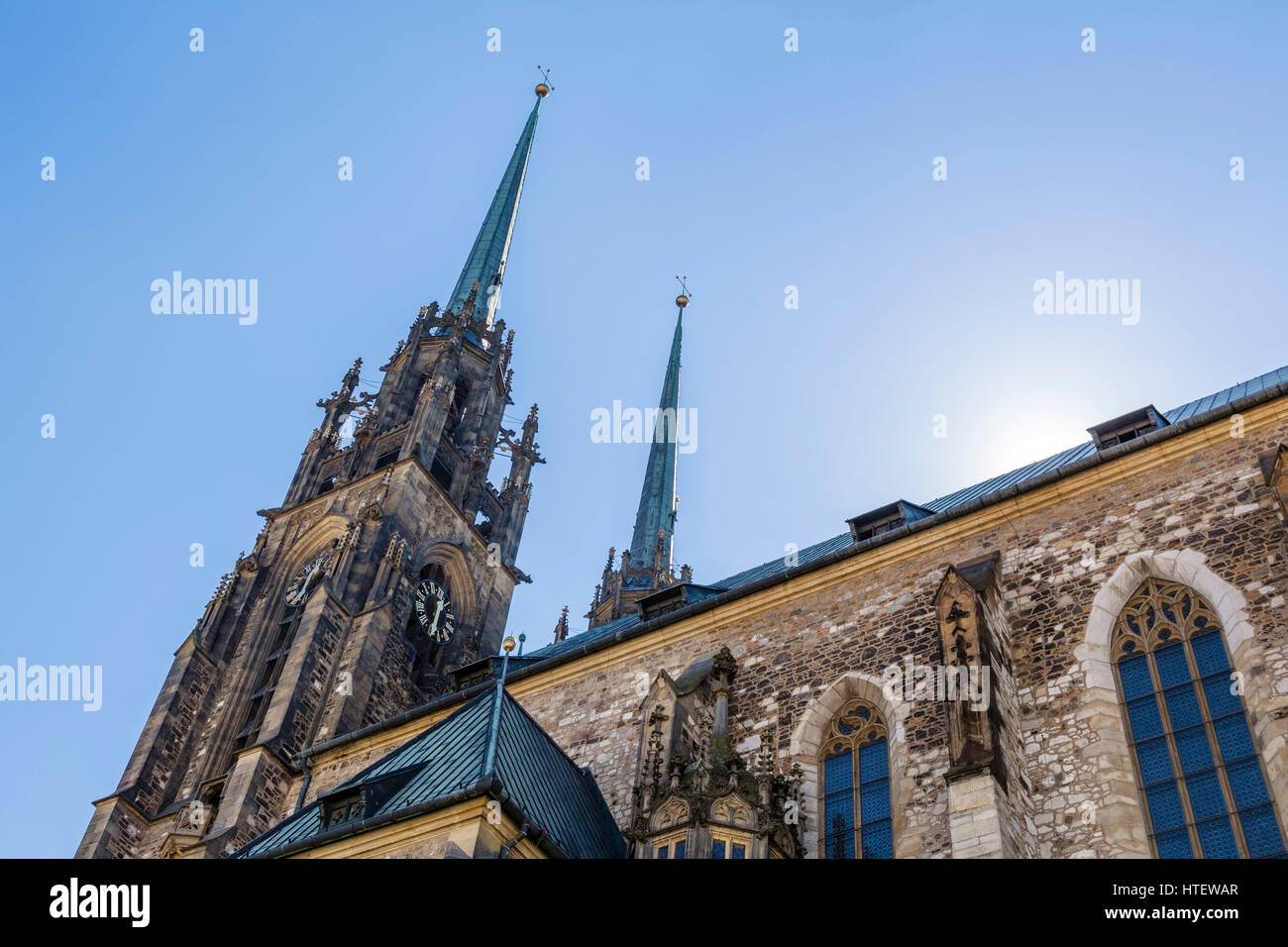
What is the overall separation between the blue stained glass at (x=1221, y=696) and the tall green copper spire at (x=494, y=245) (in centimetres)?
2794

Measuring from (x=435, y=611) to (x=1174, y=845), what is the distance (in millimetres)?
20142

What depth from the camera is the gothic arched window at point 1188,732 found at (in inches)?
472

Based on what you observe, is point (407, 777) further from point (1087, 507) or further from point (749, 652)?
point (1087, 507)

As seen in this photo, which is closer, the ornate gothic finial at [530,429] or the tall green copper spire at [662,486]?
the ornate gothic finial at [530,429]

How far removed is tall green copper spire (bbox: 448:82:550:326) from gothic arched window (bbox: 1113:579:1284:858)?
2702 centimetres

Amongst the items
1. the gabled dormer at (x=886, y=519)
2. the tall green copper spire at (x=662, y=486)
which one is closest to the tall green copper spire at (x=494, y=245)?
the tall green copper spire at (x=662, y=486)

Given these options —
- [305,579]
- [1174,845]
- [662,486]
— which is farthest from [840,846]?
[662,486]

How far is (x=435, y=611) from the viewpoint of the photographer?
29.9 meters

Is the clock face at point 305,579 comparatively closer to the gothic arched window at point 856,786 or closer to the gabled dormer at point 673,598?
the gabled dormer at point 673,598

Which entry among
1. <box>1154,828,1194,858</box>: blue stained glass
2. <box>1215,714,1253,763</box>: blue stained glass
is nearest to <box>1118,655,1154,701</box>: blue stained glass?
<box>1215,714,1253,763</box>: blue stained glass

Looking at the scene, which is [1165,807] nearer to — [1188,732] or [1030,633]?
[1188,732]

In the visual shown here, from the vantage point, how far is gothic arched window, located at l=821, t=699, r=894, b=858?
14.1 metres
